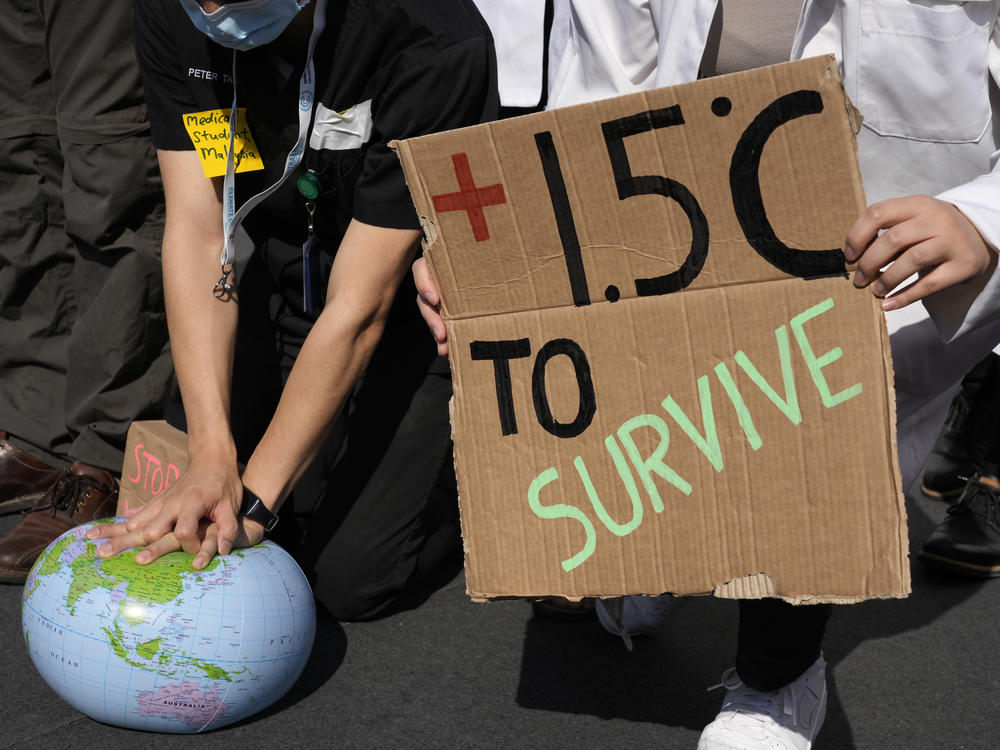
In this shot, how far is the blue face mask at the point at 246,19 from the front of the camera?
1697mm

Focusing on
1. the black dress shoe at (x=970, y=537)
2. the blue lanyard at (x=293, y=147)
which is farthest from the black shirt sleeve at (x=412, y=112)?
the black dress shoe at (x=970, y=537)

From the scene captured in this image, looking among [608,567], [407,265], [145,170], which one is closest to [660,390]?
[608,567]

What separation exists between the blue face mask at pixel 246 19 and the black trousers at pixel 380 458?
22.9 inches

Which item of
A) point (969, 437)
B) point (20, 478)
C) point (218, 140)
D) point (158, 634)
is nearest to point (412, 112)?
point (218, 140)

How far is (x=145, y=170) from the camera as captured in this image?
2.45 metres

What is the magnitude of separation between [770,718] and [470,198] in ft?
2.95

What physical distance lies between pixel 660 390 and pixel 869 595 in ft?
1.12

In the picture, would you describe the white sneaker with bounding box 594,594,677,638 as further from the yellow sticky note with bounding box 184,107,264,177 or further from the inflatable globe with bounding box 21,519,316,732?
the yellow sticky note with bounding box 184,107,264,177

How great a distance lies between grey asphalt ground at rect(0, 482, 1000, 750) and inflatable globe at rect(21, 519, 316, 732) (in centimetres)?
9

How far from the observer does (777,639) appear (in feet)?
5.03

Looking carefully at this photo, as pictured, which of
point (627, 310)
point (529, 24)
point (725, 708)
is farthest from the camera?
point (529, 24)

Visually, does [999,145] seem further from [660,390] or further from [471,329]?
[471,329]

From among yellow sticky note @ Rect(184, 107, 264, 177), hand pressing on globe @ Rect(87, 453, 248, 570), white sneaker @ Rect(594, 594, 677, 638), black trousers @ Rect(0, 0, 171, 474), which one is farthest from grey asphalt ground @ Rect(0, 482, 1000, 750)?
yellow sticky note @ Rect(184, 107, 264, 177)

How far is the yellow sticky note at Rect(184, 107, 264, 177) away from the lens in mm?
1952
